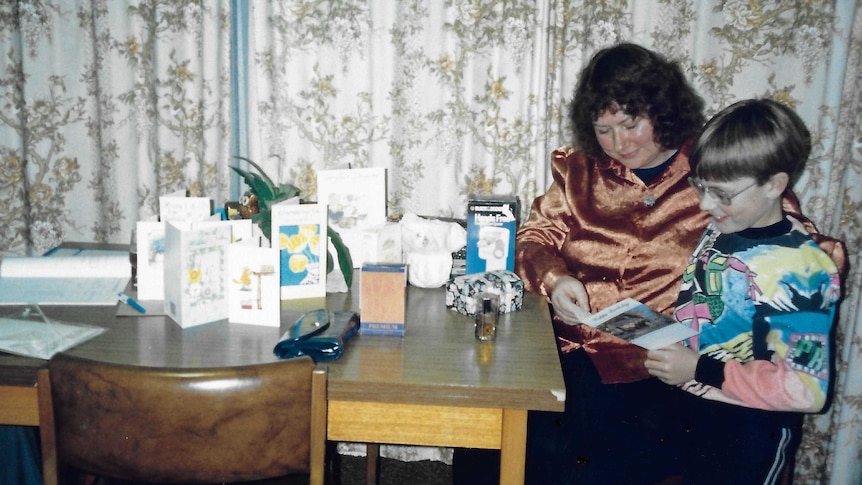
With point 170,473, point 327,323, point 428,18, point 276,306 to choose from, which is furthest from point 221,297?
point 428,18

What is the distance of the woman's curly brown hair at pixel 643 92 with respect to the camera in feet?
5.54

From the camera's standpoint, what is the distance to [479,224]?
5.65ft

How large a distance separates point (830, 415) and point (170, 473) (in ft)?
6.65

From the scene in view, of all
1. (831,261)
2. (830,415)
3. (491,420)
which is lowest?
(830,415)

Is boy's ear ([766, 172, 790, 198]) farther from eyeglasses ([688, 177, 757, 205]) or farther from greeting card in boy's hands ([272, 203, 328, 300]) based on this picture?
greeting card in boy's hands ([272, 203, 328, 300])

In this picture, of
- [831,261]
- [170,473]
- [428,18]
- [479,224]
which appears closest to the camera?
[170,473]

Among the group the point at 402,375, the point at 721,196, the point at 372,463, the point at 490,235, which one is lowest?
the point at 372,463

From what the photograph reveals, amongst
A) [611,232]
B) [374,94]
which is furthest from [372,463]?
[374,94]

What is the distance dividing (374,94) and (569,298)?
3.01 feet

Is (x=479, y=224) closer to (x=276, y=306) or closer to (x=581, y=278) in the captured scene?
(x=581, y=278)

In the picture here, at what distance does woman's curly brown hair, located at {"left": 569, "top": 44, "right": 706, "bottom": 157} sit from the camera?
1689 millimetres

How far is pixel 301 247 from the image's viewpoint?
1.61m

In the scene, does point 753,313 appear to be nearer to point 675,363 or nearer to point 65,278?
point 675,363

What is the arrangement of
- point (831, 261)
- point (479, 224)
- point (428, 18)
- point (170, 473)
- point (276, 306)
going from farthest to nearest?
point (428, 18), point (479, 224), point (276, 306), point (831, 261), point (170, 473)
